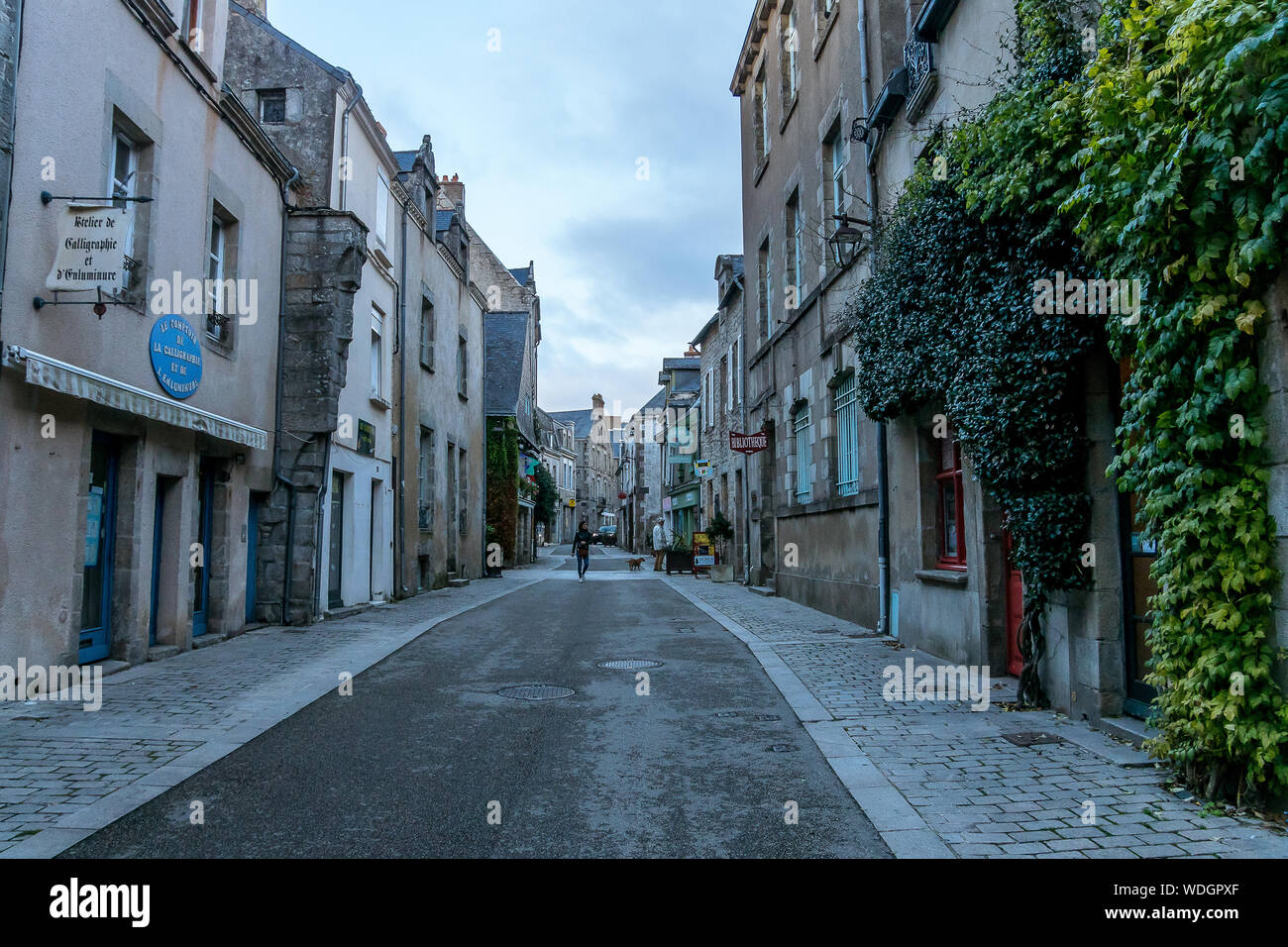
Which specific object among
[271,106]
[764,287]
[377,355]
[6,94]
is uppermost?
[271,106]

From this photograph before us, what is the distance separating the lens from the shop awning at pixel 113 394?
622 cm

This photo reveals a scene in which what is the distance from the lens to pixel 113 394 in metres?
7.13

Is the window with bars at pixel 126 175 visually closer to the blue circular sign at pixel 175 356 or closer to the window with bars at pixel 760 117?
the blue circular sign at pixel 175 356

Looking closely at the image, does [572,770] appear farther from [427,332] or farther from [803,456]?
[427,332]

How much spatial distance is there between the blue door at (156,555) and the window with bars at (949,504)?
8067 mm

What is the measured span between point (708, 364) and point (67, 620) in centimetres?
2231

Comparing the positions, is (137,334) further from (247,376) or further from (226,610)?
(226,610)

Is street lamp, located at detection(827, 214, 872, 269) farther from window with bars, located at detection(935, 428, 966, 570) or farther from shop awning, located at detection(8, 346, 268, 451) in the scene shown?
shop awning, located at detection(8, 346, 268, 451)

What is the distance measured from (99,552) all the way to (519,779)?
Result: 562cm

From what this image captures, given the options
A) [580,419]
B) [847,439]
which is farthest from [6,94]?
[580,419]

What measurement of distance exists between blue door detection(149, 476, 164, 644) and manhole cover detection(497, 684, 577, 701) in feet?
14.1

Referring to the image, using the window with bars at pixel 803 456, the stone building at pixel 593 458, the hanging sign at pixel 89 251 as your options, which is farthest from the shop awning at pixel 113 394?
the stone building at pixel 593 458

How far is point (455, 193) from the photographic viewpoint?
3359 centimetres

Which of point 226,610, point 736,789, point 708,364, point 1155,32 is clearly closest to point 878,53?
point 1155,32
